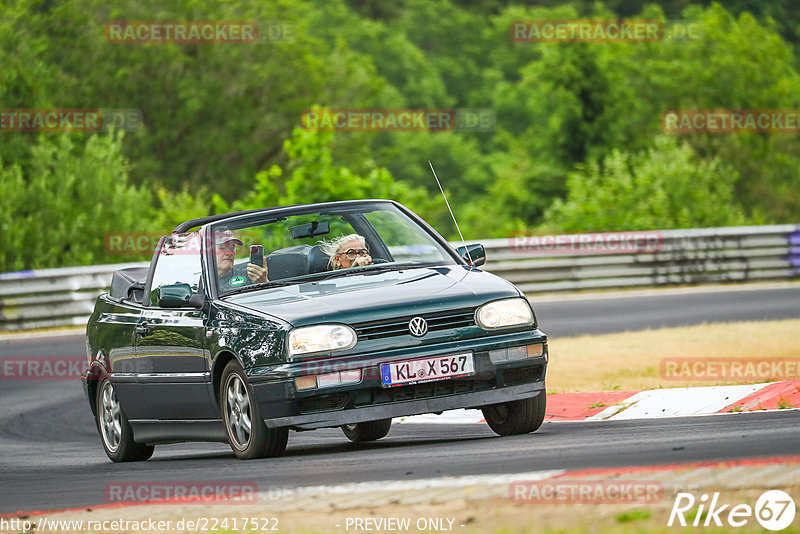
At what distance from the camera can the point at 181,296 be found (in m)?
8.93

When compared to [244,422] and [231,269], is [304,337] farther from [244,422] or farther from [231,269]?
[231,269]

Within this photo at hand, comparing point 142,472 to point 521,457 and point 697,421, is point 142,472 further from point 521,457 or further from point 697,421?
point 697,421

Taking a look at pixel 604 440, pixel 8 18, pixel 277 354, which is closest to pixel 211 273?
pixel 277 354

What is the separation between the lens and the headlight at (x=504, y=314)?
27.4ft

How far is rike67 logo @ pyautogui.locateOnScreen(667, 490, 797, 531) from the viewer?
512 cm

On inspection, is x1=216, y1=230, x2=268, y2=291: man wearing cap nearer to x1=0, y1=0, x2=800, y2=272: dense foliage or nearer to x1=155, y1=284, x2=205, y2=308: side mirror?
x1=155, y1=284, x2=205, y2=308: side mirror

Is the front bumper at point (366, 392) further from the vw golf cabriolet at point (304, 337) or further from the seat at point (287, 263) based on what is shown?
the seat at point (287, 263)

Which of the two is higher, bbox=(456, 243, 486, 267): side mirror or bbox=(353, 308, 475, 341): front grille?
bbox=(456, 243, 486, 267): side mirror

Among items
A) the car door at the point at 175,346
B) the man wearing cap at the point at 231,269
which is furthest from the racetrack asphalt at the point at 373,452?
the man wearing cap at the point at 231,269

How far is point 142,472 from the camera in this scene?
8.70 m

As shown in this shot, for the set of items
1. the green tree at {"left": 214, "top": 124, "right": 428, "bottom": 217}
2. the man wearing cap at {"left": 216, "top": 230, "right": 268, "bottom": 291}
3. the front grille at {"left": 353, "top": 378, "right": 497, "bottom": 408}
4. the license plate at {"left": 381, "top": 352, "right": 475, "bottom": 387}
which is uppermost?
the man wearing cap at {"left": 216, "top": 230, "right": 268, "bottom": 291}

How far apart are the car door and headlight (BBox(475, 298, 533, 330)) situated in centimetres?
167

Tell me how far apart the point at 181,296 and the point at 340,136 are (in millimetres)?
52256

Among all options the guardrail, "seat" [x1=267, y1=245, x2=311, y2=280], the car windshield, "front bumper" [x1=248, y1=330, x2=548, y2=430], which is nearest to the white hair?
the car windshield
